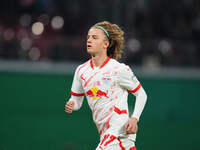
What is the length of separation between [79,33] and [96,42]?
232 inches

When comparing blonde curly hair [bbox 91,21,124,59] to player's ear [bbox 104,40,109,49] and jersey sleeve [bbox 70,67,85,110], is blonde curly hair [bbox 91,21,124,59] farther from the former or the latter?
jersey sleeve [bbox 70,67,85,110]

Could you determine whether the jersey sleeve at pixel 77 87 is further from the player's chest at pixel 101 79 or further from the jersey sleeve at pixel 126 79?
the jersey sleeve at pixel 126 79

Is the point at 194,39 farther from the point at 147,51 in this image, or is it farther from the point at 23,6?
the point at 23,6

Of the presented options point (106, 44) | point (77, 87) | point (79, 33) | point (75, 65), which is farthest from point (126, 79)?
point (79, 33)

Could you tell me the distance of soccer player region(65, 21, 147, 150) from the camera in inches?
176

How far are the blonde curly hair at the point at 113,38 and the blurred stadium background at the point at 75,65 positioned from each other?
4198 mm

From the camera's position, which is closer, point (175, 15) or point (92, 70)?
point (92, 70)

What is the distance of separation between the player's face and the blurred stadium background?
14.5 feet

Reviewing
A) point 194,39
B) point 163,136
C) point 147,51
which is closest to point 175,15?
point 194,39

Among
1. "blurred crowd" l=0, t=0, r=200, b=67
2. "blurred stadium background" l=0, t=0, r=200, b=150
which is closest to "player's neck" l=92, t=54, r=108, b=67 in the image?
"blurred stadium background" l=0, t=0, r=200, b=150

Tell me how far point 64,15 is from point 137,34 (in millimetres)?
1790

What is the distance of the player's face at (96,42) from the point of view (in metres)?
4.65

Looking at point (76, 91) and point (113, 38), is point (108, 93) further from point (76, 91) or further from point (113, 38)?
point (113, 38)

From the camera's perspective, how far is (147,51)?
10367 mm
